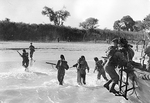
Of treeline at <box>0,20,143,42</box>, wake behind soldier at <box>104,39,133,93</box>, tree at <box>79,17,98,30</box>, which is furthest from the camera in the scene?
tree at <box>79,17,98,30</box>

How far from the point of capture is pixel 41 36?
4103 centimetres

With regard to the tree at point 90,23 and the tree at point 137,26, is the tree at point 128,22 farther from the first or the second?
the tree at point 90,23

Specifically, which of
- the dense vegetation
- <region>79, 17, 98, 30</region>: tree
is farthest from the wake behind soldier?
<region>79, 17, 98, 30</region>: tree

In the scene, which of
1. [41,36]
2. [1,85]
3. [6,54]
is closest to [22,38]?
[41,36]

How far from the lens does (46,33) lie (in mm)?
41844

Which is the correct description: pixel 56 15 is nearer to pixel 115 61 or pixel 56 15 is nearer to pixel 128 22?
pixel 128 22

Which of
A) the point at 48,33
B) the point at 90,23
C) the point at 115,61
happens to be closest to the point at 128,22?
the point at 90,23

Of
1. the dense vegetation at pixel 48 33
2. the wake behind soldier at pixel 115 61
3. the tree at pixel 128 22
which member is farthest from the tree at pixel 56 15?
the wake behind soldier at pixel 115 61

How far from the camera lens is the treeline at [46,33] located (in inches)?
1516

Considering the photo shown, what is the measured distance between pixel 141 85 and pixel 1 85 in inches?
291

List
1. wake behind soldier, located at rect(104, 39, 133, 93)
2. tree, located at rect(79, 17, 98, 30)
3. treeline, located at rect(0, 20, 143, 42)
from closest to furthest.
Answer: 1. wake behind soldier, located at rect(104, 39, 133, 93)
2. treeline, located at rect(0, 20, 143, 42)
3. tree, located at rect(79, 17, 98, 30)

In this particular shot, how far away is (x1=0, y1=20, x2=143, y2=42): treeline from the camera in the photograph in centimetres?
3850

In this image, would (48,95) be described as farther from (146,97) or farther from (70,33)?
(70,33)

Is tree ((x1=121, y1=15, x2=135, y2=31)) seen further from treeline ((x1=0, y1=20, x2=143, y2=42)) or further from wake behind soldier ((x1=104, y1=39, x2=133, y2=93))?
wake behind soldier ((x1=104, y1=39, x2=133, y2=93))
